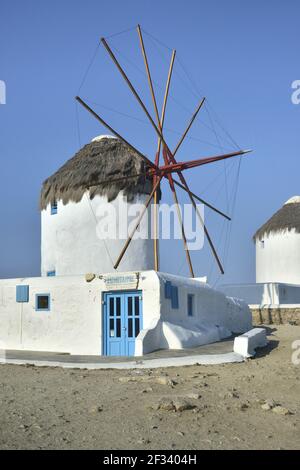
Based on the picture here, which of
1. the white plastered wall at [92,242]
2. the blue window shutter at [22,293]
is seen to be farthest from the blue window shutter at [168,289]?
the blue window shutter at [22,293]

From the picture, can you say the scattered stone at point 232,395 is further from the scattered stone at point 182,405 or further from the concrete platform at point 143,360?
the concrete platform at point 143,360

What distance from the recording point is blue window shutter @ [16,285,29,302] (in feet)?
53.9

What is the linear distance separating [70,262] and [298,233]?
16.4 m

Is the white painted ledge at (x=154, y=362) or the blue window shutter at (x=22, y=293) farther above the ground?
the blue window shutter at (x=22, y=293)

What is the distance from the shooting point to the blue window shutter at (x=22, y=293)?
16422mm

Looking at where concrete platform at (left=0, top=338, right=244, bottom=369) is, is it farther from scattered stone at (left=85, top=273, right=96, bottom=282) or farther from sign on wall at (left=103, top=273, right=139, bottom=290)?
scattered stone at (left=85, top=273, right=96, bottom=282)

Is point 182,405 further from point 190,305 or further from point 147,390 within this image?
point 190,305

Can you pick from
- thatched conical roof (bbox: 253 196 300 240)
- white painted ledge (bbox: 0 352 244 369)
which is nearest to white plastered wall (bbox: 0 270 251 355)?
white painted ledge (bbox: 0 352 244 369)

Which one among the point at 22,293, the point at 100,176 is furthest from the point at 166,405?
the point at 100,176

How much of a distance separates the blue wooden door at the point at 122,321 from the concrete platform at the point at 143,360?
55.2 inches

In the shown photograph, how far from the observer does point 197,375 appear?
10641 mm

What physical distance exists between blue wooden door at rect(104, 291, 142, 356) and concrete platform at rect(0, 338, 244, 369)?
4.60 ft
